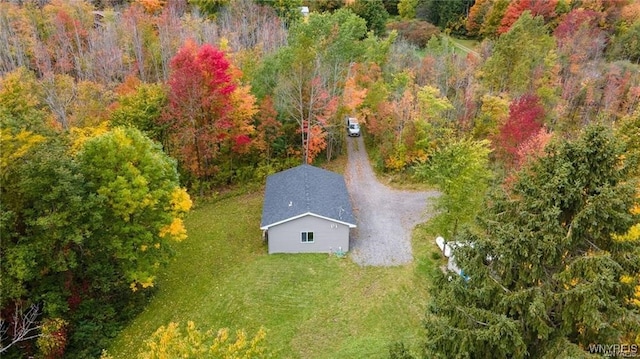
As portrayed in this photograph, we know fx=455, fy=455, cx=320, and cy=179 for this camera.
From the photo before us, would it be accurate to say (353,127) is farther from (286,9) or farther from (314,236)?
(286,9)

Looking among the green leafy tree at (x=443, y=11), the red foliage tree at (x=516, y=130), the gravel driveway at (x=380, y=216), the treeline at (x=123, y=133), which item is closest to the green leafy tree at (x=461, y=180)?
the gravel driveway at (x=380, y=216)

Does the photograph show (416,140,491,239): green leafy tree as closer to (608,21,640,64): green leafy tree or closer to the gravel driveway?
the gravel driveway

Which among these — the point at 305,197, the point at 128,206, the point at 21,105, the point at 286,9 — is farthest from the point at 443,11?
the point at 128,206

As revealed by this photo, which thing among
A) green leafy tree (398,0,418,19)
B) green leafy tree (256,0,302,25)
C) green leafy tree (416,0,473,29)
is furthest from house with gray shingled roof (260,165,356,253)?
green leafy tree (416,0,473,29)

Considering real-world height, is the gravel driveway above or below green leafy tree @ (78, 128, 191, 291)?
below

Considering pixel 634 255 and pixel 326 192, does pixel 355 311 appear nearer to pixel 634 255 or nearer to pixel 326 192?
pixel 326 192

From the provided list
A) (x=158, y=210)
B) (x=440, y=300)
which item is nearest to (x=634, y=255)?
(x=440, y=300)

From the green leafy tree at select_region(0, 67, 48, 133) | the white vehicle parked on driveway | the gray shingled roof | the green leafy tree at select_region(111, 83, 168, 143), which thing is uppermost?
the green leafy tree at select_region(0, 67, 48, 133)
